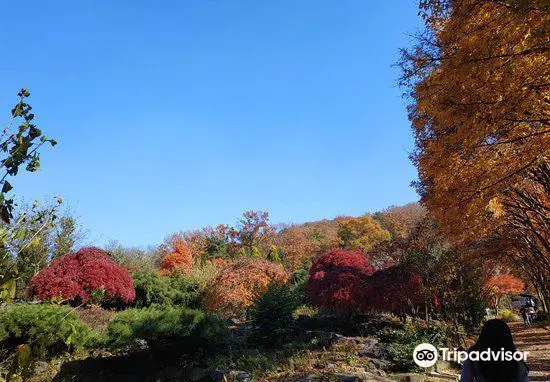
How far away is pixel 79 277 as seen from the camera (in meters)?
11.9

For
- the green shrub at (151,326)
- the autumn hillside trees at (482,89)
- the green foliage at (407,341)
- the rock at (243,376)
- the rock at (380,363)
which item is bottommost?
the rock at (243,376)

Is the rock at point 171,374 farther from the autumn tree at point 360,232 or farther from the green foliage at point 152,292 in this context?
the autumn tree at point 360,232

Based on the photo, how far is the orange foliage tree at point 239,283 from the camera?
15.5m

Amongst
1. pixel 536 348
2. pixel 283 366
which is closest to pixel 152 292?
pixel 283 366

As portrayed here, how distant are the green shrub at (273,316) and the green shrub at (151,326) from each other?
1.98m

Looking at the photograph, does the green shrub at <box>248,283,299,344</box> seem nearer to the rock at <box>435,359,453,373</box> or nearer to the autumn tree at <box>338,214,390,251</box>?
the rock at <box>435,359,453,373</box>

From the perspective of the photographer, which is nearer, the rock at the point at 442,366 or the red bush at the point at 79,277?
the rock at the point at 442,366

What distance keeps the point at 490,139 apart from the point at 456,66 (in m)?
4.72

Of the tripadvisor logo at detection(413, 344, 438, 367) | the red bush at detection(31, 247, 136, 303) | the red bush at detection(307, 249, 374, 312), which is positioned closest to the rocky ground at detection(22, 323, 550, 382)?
the tripadvisor logo at detection(413, 344, 438, 367)

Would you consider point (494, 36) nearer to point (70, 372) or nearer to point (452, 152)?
point (452, 152)

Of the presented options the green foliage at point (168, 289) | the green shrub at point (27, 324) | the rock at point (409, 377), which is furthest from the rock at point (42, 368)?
the rock at point (409, 377)

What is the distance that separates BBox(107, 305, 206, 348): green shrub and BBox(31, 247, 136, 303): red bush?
165 centimetres

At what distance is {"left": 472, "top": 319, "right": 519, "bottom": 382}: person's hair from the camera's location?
2996 mm

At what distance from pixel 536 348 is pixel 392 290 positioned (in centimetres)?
538
